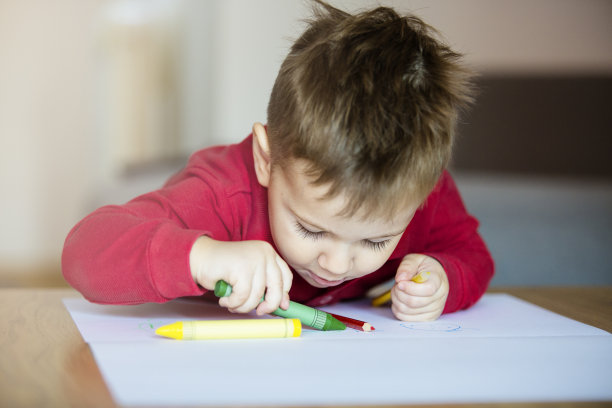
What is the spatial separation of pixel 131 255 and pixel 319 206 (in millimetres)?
195

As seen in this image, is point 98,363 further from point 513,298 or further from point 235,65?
point 235,65

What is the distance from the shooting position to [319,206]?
682 millimetres

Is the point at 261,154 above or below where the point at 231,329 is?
above

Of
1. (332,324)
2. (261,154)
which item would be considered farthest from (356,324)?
(261,154)

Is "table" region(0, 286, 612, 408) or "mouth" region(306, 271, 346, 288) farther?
"mouth" region(306, 271, 346, 288)

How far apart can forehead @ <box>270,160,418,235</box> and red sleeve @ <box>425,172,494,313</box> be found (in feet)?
0.72

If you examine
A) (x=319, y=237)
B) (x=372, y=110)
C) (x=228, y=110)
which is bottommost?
(x=228, y=110)

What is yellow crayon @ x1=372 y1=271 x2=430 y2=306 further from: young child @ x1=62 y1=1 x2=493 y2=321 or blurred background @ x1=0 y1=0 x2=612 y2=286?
blurred background @ x1=0 y1=0 x2=612 y2=286

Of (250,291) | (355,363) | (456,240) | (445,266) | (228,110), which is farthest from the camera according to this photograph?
(228,110)

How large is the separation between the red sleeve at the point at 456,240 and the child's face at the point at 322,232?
20 centimetres

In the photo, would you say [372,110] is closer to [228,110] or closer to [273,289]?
[273,289]

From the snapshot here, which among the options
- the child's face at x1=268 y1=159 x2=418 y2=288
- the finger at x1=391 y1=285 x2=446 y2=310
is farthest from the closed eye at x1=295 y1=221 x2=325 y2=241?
the finger at x1=391 y1=285 x2=446 y2=310

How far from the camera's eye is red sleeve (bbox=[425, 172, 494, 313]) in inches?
36.1

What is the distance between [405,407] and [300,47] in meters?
0.47
